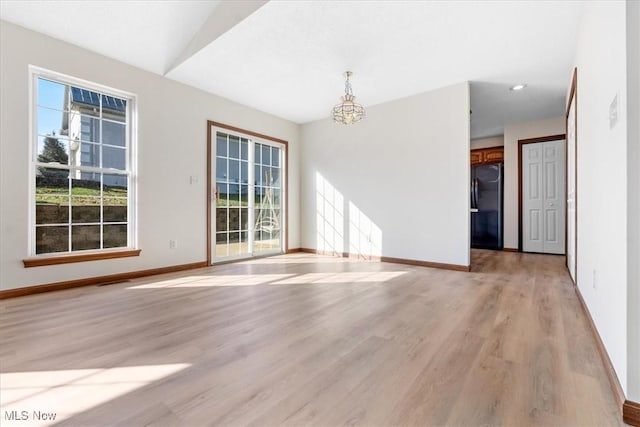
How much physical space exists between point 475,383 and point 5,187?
4096mm

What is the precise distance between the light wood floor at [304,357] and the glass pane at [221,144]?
238 centimetres

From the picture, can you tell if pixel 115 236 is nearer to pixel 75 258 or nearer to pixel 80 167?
pixel 75 258

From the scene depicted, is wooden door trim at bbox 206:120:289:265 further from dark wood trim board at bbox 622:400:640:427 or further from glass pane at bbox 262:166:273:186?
dark wood trim board at bbox 622:400:640:427

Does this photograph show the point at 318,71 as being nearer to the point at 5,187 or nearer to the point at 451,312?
the point at 451,312

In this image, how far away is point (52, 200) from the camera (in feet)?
10.1

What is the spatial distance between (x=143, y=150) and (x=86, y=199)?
0.85m

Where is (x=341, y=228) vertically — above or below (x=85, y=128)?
below

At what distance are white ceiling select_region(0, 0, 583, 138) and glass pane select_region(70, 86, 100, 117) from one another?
0.50 m

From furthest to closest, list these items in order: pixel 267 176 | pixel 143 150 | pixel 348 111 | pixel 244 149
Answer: pixel 267 176 → pixel 244 149 → pixel 143 150 → pixel 348 111

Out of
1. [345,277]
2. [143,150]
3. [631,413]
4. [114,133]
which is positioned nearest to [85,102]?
[114,133]

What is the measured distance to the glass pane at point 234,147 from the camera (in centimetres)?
474

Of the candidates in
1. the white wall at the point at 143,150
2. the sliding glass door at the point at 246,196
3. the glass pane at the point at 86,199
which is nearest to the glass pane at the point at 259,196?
the sliding glass door at the point at 246,196

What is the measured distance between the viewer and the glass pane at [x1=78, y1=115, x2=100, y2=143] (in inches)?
127

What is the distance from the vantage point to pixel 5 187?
8.95 ft
